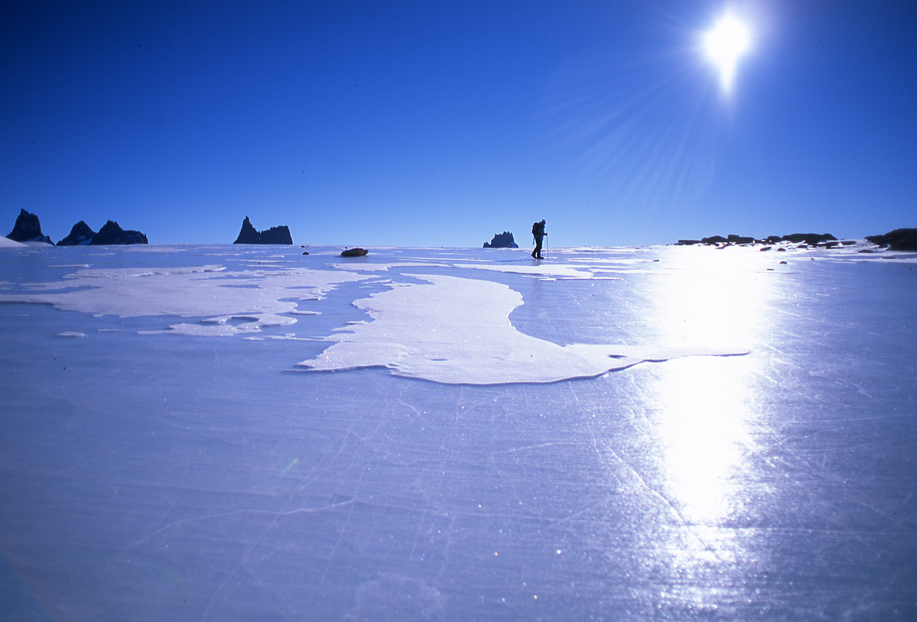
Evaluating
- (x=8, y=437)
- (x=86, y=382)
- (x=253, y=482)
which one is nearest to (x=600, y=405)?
(x=253, y=482)

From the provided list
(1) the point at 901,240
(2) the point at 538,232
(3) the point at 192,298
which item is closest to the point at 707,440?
(3) the point at 192,298

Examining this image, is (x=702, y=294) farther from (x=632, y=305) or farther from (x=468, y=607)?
(x=468, y=607)

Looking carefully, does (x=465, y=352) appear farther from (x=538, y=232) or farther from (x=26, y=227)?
(x=26, y=227)

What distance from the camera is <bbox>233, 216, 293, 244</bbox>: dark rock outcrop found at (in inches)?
3474

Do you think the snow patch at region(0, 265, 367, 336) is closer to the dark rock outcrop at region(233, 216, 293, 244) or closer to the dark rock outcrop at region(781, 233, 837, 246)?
the dark rock outcrop at region(781, 233, 837, 246)

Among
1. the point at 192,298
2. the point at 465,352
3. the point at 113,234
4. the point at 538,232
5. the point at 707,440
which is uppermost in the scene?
the point at 113,234

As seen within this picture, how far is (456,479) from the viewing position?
132 cm

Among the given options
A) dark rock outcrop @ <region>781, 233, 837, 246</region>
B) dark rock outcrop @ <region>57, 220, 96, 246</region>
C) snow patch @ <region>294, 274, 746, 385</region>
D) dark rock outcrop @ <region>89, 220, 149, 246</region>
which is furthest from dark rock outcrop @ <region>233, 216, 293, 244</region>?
snow patch @ <region>294, 274, 746, 385</region>

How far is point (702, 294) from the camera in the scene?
5.48 meters

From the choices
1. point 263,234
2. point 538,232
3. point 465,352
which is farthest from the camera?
point 263,234

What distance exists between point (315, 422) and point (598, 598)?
1157 mm

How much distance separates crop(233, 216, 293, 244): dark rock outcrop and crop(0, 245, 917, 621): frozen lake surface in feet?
306

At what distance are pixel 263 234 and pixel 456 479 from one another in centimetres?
9821

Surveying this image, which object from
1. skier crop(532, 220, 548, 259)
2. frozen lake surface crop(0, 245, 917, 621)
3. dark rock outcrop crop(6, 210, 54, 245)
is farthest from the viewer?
dark rock outcrop crop(6, 210, 54, 245)
